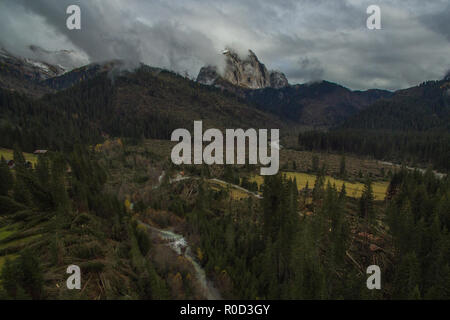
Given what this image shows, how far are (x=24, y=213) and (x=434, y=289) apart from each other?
47.6m

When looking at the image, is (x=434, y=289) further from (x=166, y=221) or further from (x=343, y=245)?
(x=166, y=221)

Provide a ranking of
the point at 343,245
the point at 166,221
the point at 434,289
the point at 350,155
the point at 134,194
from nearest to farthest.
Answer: the point at 434,289 → the point at 343,245 → the point at 166,221 → the point at 134,194 → the point at 350,155

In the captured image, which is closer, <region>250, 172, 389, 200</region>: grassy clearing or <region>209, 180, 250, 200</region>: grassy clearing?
<region>209, 180, 250, 200</region>: grassy clearing

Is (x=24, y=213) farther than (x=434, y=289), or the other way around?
(x=24, y=213)

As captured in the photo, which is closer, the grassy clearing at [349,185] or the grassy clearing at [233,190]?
the grassy clearing at [233,190]

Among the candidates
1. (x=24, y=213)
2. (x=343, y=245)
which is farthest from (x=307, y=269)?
(x=24, y=213)

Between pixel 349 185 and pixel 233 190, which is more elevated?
pixel 233 190

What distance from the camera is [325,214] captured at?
34219 mm

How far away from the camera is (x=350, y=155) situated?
16475 centimetres

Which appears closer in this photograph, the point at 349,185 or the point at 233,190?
the point at 233,190

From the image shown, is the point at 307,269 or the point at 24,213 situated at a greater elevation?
the point at 24,213
